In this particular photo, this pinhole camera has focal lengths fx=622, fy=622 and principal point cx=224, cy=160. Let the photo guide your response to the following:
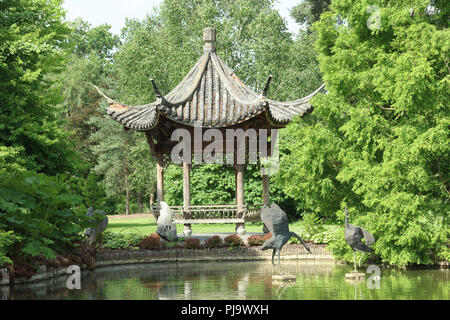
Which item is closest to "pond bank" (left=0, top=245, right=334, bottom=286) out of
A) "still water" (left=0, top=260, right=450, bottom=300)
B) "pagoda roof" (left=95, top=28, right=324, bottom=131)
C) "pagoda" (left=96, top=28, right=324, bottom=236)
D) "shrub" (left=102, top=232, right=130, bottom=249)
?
"shrub" (left=102, top=232, right=130, bottom=249)

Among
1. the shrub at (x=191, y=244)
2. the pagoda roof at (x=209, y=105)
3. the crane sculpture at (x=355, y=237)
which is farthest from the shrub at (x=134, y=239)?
the crane sculpture at (x=355, y=237)

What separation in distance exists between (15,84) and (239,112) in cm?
671

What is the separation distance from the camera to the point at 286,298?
9.94 meters

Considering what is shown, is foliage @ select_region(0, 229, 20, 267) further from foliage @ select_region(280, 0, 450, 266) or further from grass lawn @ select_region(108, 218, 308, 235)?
grass lawn @ select_region(108, 218, 308, 235)

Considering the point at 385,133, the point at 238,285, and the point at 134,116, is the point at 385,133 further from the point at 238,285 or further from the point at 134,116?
the point at 134,116

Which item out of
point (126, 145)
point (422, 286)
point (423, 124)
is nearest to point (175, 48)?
point (126, 145)

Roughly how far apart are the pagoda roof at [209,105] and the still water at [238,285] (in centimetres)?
526

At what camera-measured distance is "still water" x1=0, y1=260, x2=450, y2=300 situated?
10414mm

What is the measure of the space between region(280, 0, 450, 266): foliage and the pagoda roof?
3309 millimetres

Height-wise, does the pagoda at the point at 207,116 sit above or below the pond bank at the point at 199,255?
above

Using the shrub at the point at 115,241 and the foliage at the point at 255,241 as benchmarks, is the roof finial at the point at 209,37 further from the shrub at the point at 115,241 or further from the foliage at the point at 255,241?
the shrub at the point at 115,241

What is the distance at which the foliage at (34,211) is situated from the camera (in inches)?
465

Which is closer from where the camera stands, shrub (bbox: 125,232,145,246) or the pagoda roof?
shrub (bbox: 125,232,145,246)

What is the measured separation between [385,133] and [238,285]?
532 cm
